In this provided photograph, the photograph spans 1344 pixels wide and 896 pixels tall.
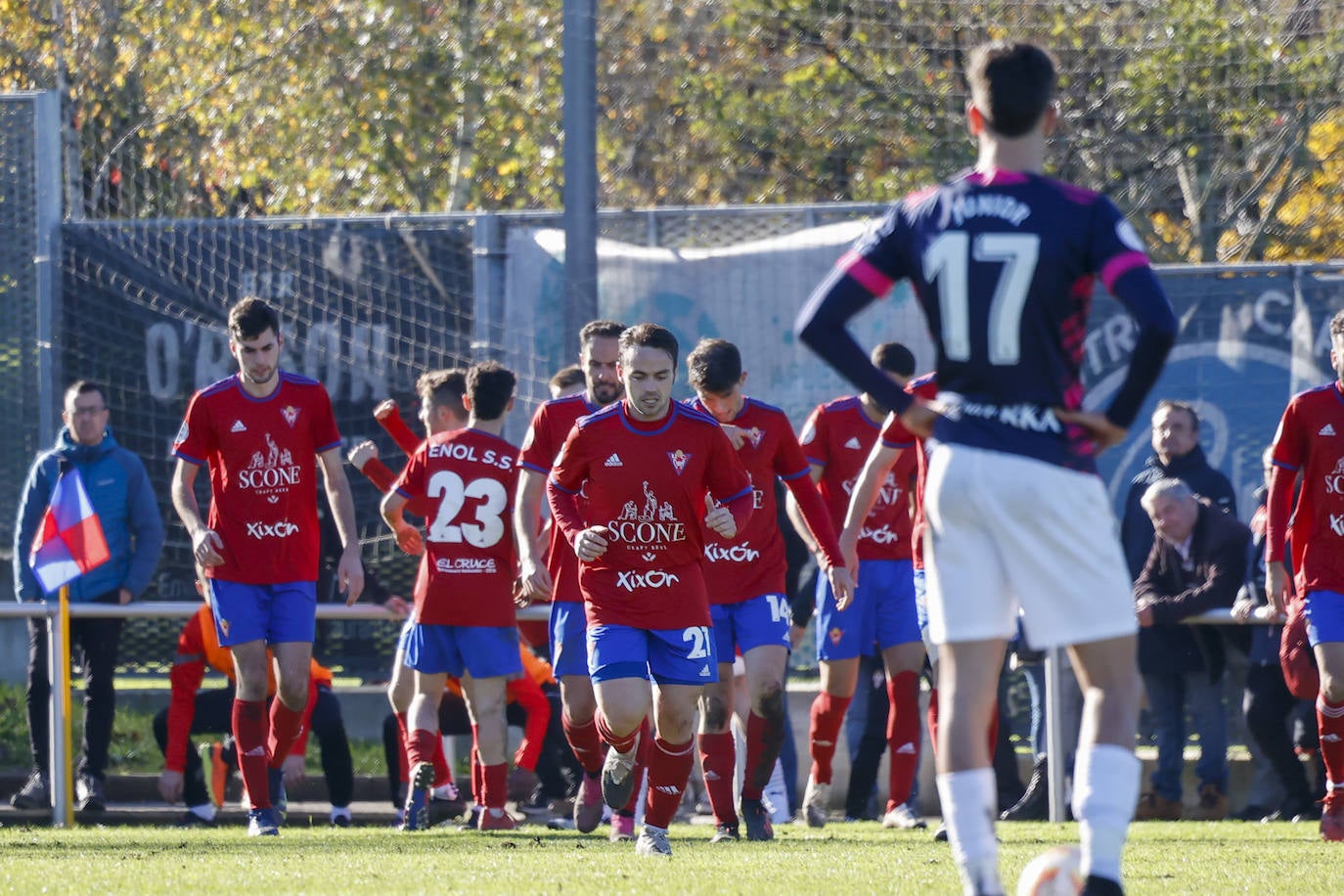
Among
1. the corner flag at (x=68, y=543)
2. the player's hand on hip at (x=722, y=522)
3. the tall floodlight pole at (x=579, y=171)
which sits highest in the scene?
the tall floodlight pole at (x=579, y=171)

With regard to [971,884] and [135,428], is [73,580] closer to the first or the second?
[135,428]

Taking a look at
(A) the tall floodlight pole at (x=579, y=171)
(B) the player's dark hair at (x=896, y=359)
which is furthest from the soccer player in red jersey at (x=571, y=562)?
(A) the tall floodlight pole at (x=579, y=171)

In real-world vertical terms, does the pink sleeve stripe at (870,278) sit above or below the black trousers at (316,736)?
above

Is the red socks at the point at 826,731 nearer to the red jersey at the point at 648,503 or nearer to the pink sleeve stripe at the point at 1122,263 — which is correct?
the red jersey at the point at 648,503

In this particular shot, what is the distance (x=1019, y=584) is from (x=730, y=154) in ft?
35.8

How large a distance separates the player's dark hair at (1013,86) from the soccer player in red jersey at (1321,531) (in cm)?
379

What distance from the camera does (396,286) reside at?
473 inches

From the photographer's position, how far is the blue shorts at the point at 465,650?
28.6ft

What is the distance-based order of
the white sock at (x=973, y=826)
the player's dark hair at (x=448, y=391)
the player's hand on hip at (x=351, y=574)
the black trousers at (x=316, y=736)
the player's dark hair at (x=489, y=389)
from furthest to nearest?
the black trousers at (x=316, y=736) → the player's dark hair at (x=448, y=391) → the player's dark hair at (x=489, y=389) → the player's hand on hip at (x=351, y=574) → the white sock at (x=973, y=826)

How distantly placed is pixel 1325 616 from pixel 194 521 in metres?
4.62

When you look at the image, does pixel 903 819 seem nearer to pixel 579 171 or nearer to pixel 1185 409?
pixel 1185 409

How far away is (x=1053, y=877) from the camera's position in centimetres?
416

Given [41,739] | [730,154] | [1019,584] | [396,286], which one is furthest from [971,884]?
[730,154]

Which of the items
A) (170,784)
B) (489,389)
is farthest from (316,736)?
(489,389)
